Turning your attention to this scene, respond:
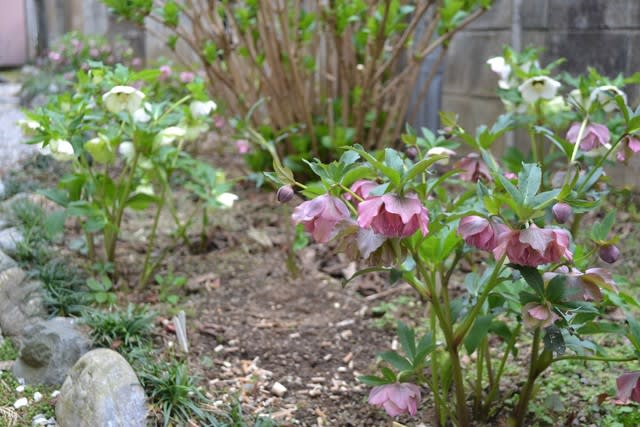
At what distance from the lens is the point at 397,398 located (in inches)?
59.0

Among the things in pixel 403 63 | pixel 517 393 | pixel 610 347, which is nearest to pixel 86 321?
pixel 517 393

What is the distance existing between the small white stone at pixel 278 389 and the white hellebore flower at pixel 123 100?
0.89m

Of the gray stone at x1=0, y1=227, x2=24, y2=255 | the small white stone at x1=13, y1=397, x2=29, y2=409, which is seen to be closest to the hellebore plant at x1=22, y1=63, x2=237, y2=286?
the gray stone at x1=0, y1=227, x2=24, y2=255

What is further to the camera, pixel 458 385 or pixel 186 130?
pixel 186 130

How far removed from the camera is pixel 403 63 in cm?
420

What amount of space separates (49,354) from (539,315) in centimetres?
130

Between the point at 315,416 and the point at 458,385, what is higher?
the point at 458,385

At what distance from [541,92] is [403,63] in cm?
208

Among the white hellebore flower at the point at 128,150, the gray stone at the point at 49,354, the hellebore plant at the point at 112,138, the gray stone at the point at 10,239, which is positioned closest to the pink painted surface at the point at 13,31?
the gray stone at the point at 10,239

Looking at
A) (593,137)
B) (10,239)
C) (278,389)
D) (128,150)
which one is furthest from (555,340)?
(10,239)

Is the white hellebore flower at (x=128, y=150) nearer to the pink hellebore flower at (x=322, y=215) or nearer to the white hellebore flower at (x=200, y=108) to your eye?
the white hellebore flower at (x=200, y=108)

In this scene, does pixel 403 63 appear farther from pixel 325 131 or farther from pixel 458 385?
pixel 458 385

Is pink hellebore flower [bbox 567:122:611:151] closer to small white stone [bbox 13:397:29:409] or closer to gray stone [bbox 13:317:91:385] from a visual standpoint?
gray stone [bbox 13:317:91:385]

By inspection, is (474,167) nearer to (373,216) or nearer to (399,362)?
(399,362)
